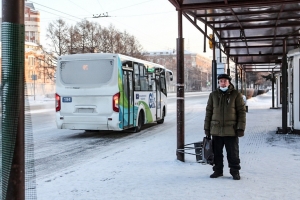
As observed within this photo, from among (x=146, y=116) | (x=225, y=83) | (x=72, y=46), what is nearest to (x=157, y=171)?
(x=225, y=83)

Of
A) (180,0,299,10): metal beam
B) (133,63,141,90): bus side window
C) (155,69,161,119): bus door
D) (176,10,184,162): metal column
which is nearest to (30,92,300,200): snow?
(176,10,184,162): metal column

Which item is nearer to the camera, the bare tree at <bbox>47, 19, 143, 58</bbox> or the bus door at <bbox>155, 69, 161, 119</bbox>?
the bus door at <bbox>155, 69, 161, 119</bbox>

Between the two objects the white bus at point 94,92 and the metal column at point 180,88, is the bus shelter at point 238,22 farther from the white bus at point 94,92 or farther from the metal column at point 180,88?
the white bus at point 94,92

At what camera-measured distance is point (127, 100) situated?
12.9 m

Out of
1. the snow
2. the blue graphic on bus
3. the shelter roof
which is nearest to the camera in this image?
the snow

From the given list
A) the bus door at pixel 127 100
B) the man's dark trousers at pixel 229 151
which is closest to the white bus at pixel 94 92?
the bus door at pixel 127 100

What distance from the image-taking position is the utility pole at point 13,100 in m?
2.83

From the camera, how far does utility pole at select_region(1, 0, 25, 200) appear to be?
9.27 ft

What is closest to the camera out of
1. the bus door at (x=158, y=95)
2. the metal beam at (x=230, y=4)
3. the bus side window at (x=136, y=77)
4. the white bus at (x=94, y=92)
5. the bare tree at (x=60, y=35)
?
the metal beam at (x=230, y=4)

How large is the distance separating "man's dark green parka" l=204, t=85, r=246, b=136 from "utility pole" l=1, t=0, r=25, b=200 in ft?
13.4

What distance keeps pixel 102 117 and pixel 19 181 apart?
9.13 m

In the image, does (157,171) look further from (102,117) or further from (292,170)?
(102,117)

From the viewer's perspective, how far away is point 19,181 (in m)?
2.90

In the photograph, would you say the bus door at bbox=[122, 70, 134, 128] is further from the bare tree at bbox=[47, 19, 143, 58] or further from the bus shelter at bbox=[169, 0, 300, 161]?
the bare tree at bbox=[47, 19, 143, 58]
